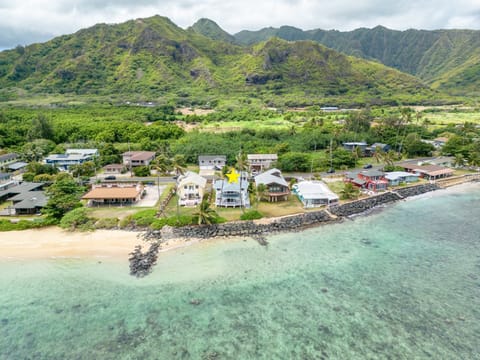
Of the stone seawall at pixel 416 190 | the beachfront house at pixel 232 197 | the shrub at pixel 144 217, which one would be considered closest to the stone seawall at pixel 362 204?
the stone seawall at pixel 416 190

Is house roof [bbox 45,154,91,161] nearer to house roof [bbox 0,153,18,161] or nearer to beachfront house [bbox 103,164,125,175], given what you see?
beachfront house [bbox 103,164,125,175]

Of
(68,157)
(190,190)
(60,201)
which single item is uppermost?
(68,157)

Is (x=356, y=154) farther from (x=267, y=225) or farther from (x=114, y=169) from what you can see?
(x=114, y=169)

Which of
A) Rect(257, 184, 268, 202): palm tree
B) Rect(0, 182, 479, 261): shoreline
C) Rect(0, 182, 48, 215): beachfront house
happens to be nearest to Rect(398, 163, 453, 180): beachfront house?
Rect(257, 184, 268, 202): palm tree

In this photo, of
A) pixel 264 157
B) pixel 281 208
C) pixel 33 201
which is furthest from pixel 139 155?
pixel 281 208

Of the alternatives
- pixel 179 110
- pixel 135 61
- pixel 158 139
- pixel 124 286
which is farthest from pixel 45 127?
pixel 135 61

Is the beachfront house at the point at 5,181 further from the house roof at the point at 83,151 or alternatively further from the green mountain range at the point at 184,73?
the green mountain range at the point at 184,73

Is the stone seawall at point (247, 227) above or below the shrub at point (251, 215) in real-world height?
below
